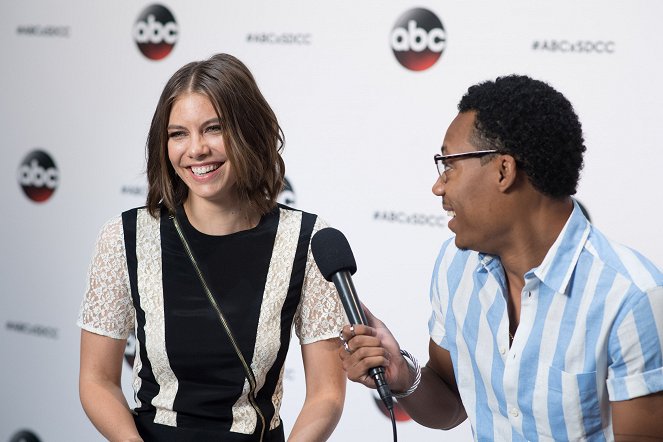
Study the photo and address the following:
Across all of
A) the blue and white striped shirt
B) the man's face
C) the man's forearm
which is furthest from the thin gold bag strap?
the man's face

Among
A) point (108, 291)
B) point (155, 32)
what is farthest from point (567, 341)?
point (155, 32)

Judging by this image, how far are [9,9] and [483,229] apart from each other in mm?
2810

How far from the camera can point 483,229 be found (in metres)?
1.55

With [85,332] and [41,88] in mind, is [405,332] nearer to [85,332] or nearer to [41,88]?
[85,332]

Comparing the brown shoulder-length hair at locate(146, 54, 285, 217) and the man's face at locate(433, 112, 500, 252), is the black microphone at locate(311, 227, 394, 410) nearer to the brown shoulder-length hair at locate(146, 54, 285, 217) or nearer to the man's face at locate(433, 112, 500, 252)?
the man's face at locate(433, 112, 500, 252)

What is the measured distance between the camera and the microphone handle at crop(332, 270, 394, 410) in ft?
4.37

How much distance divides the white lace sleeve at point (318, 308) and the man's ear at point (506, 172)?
0.56 metres

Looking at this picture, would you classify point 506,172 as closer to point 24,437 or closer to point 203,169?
point 203,169

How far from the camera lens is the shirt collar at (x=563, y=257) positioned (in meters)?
1.53

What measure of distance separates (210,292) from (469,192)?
67cm

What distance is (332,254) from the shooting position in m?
1.49

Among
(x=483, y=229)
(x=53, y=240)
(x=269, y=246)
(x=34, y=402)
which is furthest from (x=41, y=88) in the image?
(x=483, y=229)

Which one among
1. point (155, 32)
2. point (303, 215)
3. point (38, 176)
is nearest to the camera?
point (303, 215)

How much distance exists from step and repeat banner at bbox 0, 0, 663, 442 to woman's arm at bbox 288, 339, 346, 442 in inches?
37.4
